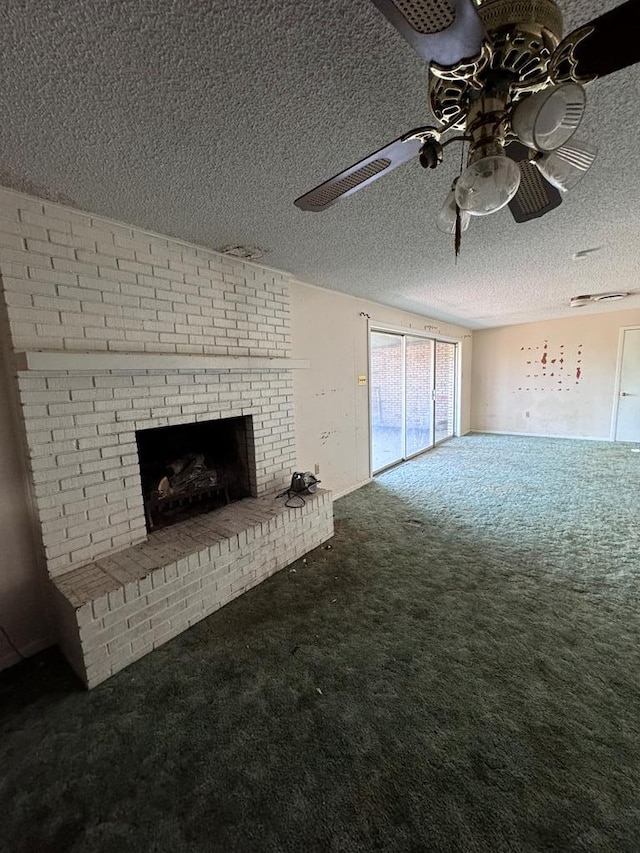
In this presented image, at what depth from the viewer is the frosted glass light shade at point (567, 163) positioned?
1010mm

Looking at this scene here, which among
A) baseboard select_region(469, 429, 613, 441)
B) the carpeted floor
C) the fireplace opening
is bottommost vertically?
the carpeted floor

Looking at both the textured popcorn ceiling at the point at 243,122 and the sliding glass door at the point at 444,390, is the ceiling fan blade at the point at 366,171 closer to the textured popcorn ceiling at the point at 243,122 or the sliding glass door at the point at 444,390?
the textured popcorn ceiling at the point at 243,122

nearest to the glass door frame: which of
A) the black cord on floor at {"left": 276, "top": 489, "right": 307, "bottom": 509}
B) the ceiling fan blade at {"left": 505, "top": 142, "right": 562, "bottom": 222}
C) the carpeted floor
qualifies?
the black cord on floor at {"left": 276, "top": 489, "right": 307, "bottom": 509}

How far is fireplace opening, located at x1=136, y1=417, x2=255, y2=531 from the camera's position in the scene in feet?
8.11

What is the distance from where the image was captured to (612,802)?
1.16 metres

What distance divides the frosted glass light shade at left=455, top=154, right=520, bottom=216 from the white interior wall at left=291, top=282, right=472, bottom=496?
2.49 metres

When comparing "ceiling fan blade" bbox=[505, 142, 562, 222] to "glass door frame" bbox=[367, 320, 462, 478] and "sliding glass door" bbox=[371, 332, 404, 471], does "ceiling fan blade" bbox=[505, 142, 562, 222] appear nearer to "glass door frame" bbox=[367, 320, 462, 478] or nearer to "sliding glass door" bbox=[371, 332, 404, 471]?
"glass door frame" bbox=[367, 320, 462, 478]

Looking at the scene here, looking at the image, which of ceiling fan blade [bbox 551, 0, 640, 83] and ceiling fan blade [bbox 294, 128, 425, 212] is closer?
ceiling fan blade [bbox 551, 0, 640, 83]

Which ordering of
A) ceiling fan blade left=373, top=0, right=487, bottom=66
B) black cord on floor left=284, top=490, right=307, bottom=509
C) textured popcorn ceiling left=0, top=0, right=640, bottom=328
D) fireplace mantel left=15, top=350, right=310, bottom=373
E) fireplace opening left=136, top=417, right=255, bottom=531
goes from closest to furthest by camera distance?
ceiling fan blade left=373, top=0, right=487, bottom=66 < textured popcorn ceiling left=0, top=0, right=640, bottom=328 < fireplace mantel left=15, top=350, right=310, bottom=373 < fireplace opening left=136, top=417, right=255, bottom=531 < black cord on floor left=284, top=490, right=307, bottom=509

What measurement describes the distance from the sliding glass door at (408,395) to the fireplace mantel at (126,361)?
229cm

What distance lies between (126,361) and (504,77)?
77.5 inches

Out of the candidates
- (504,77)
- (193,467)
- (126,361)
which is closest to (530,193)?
(504,77)

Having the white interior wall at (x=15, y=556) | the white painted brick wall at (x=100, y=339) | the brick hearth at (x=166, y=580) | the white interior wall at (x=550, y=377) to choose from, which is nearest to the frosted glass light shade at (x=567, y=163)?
the white painted brick wall at (x=100, y=339)

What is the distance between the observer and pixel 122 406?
6.79ft
